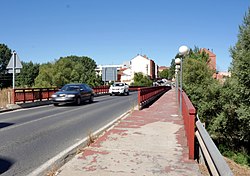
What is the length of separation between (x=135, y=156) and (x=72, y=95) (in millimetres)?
13095

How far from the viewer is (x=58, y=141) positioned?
7.32m

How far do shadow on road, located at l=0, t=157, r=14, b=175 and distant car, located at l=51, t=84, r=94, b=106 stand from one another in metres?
12.5

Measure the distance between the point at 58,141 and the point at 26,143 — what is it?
0.84m

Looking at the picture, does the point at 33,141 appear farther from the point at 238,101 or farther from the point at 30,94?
the point at 30,94

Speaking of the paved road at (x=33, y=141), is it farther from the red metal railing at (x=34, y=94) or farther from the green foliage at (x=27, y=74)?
the green foliage at (x=27, y=74)

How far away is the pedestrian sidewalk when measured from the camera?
15.6ft

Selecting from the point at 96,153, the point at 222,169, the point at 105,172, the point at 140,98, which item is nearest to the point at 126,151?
the point at 96,153

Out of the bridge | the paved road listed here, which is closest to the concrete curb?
the bridge

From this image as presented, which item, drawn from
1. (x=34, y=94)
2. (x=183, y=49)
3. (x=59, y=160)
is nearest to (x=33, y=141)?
(x=59, y=160)

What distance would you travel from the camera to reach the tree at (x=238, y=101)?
12.0 meters

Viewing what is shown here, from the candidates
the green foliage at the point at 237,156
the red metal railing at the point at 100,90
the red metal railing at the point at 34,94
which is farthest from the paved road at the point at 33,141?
the red metal railing at the point at 100,90

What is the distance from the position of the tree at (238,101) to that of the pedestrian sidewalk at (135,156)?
5231mm

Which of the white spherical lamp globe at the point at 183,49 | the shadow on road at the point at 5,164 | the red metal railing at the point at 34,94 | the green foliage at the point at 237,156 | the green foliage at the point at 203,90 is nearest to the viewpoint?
the shadow on road at the point at 5,164

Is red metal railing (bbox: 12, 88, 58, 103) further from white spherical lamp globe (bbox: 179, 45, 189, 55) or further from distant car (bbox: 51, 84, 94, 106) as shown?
white spherical lamp globe (bbox: 179, 45, 189, 55)
